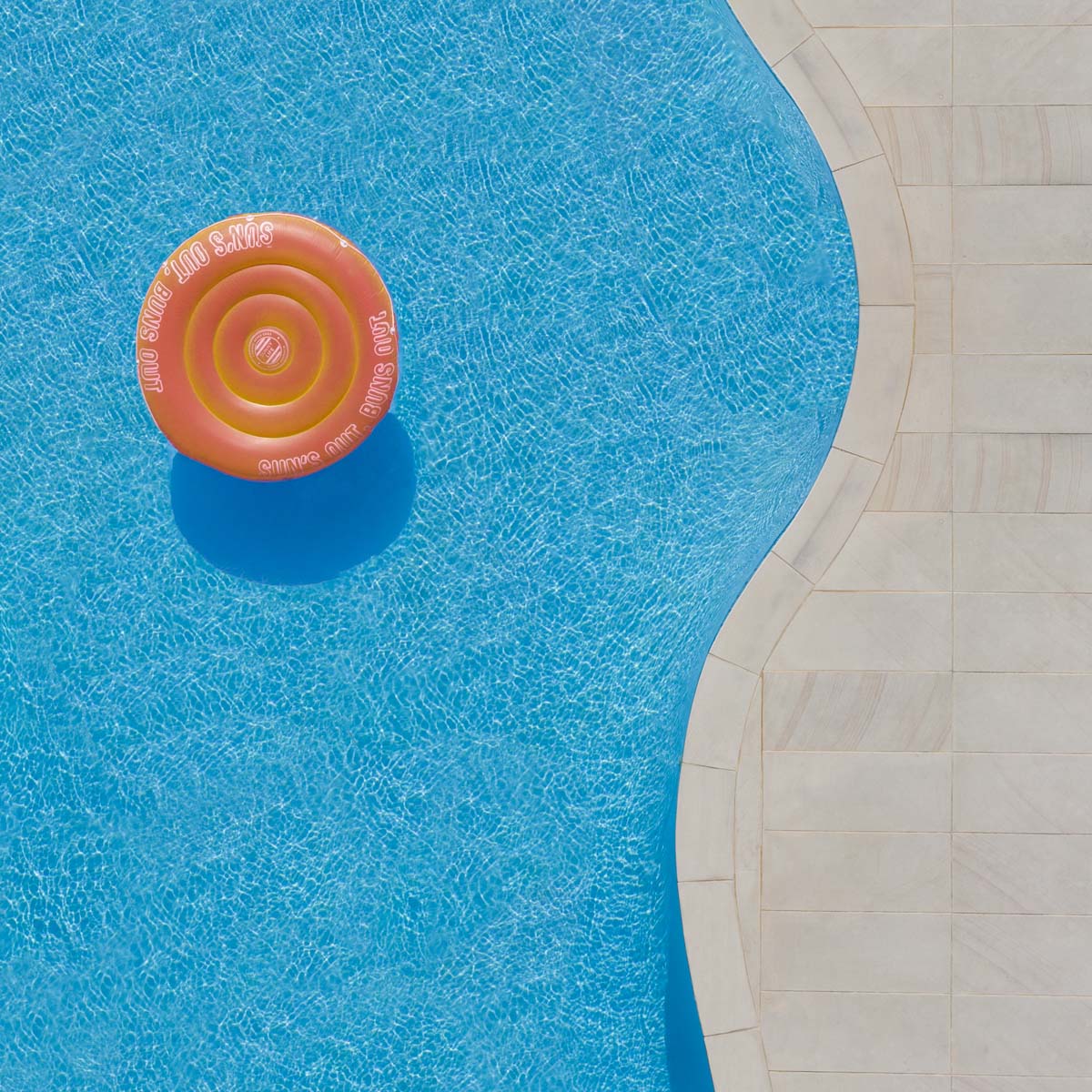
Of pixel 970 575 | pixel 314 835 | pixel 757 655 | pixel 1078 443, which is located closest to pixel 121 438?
pixel 314 835

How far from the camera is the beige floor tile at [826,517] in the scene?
648 centimetres

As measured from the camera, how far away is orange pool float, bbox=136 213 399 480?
231 inches

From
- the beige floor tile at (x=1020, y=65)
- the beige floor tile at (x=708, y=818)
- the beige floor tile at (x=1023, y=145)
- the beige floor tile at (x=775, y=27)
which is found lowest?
A: the beige floor tile at (x=708, y=818)

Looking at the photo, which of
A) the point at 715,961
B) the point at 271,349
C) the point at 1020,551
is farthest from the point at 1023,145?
the point at 715,961

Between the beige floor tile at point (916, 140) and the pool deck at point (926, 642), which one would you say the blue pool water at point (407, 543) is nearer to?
the pool deck at point (926, 642)

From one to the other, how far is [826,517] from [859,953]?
2804 mm

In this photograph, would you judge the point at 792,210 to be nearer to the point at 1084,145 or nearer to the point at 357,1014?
the point at 1084,145

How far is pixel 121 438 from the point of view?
662 cm

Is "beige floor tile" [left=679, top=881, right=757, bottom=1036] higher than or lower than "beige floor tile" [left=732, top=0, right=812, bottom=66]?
lower

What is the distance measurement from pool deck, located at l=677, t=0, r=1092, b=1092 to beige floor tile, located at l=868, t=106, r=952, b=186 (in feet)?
0.06

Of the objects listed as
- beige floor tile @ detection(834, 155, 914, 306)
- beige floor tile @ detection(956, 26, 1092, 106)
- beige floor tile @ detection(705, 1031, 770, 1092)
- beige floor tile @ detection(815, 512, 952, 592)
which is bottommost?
beige floor tile @ detection(705, 1031, 770, 1092)

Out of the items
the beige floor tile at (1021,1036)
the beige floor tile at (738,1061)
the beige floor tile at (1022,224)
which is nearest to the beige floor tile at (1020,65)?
the beige floor tile at (1022,224)

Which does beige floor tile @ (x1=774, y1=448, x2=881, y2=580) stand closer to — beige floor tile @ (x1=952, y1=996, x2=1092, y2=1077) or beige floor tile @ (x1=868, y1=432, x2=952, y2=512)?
beige floor tile @ (x1=868, y1=432, x2=952, y2=512)

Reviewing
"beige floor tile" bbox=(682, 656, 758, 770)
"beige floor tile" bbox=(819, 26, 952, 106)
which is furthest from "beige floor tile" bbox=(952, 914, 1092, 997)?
"beige floor tile" bbox=(819, 26, 952, 106)
